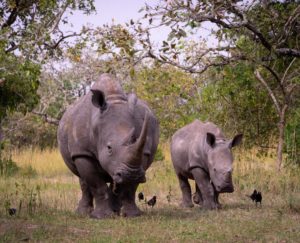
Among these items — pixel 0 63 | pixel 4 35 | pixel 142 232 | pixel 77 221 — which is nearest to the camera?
pixel 142 232

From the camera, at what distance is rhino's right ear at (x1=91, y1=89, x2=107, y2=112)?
764 cm

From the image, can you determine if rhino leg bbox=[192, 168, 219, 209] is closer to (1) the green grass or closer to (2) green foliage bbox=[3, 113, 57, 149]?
(1) the green grass

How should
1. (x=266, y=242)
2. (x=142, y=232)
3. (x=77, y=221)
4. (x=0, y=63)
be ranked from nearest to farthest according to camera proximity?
(x=266, y=242), (x=142, y=232), (x=77, y=221), (x=0, y=63)

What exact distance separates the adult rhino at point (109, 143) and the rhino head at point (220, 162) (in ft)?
3.74

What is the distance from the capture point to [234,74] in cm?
1336

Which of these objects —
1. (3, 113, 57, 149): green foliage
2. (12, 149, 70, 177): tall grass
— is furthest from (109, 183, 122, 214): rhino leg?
(3, 113, 57, 149): green foliage

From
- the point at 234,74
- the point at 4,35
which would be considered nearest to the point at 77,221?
the point at 4,35

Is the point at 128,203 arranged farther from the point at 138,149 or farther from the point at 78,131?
the point at 138,149

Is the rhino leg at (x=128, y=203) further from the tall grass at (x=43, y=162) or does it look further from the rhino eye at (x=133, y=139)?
the tall grass at (x=43, y=162)

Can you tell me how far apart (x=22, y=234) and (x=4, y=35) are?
21.8 feet

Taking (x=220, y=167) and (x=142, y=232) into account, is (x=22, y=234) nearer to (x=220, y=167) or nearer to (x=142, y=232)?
(x=142, y=232)

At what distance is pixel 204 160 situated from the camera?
939 centimetres

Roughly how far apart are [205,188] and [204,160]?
0.43 m

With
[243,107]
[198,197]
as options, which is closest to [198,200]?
[198,197]
